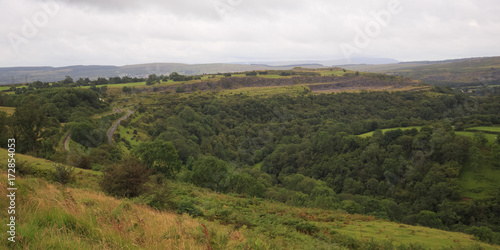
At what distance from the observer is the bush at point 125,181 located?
37.8 ft

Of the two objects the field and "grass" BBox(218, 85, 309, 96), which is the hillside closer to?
the field

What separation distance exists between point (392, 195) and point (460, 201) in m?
8.11

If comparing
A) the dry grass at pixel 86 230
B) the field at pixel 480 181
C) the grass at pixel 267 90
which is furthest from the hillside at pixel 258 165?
the grass at pixel 267 90

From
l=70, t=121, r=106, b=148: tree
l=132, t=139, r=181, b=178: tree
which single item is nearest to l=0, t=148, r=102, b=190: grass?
l=132, t=139, r=181, b=178: tree

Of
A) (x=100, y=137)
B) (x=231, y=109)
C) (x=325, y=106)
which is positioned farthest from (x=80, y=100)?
(x=325, y=106)

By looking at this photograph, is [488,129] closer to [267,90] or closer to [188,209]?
[188,209]

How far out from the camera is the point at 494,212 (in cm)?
2419

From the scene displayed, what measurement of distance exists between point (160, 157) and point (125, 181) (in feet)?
45.7

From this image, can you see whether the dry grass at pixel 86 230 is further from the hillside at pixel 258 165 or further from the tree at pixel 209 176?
the tree at pixel 209 176

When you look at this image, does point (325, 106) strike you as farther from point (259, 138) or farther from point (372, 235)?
point (372, 235)

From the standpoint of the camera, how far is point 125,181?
11.6 meters

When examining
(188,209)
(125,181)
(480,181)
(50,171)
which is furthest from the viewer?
(480,181)

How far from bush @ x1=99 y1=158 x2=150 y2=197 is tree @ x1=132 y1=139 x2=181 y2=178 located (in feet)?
42.8

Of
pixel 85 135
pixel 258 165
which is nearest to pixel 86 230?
pixel 85 135
